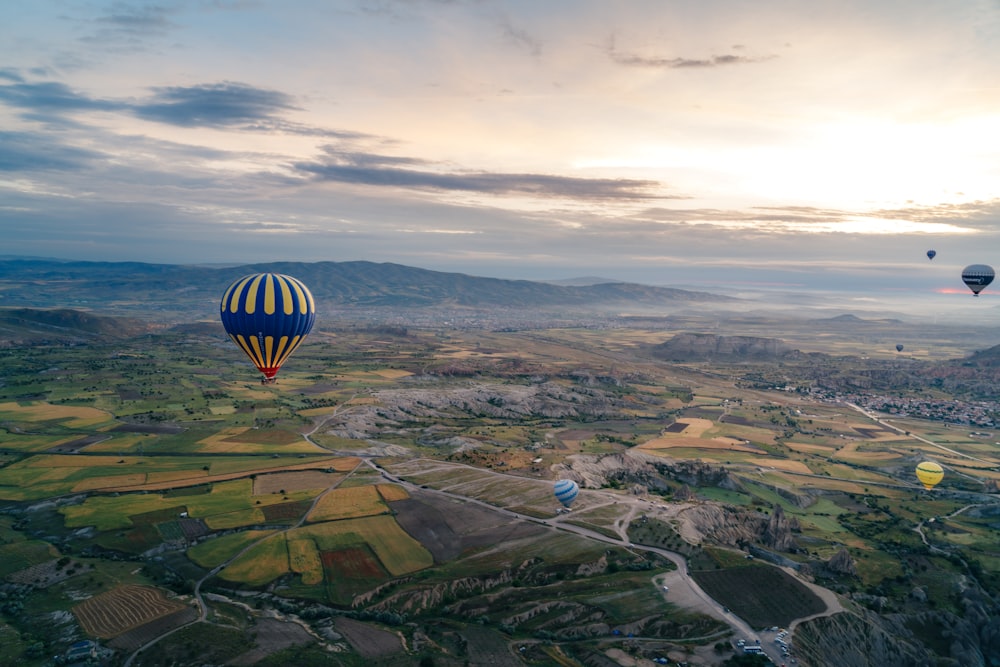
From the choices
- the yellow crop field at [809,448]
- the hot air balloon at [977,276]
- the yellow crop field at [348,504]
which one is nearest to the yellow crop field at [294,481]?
the yellow crop field at [348,504]

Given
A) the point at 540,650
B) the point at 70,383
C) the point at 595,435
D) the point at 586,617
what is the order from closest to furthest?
the point at 540,650
the point at 586,617
the point at 595,435
the point at 70,383

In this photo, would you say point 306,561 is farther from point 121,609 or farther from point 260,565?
point 121,609

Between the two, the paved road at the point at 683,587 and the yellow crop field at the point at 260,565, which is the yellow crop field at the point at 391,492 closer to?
the paved road at the point at 683,587

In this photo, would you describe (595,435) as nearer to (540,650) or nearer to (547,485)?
(547,485)

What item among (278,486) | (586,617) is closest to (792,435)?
(586,617)

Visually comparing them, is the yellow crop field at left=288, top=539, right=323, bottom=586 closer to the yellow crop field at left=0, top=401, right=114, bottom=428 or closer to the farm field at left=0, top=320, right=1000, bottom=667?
the farm field at left=0, top=320, right=1000, bottom=667

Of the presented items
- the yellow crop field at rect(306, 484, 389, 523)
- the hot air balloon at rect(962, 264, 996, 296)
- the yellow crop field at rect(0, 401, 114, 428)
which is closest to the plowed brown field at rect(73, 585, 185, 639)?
the yellow crop field at rect(306, 484, 389, 523)
